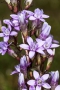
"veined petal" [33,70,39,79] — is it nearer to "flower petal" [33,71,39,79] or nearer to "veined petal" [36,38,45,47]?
"flower petal" [33,71,39,79]

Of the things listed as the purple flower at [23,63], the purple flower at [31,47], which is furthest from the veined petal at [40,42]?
the purple flower at [23,63]

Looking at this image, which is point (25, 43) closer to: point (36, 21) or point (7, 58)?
Result: point (36, 21)

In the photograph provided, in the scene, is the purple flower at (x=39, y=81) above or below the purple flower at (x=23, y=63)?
below

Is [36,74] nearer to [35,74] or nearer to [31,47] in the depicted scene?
[35,74]

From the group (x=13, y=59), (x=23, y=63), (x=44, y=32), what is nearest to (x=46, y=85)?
(x=23, y=63)

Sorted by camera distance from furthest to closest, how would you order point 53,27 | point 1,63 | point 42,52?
point 53,27
point 1,63
point 42,52

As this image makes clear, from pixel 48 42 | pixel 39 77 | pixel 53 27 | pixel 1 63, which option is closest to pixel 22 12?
pixel 48 42

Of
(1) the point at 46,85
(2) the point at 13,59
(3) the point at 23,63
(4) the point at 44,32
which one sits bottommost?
(1) the point at 46,85

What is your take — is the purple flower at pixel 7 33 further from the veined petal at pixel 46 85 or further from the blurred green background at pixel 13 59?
the blurred green background at pixel 13 59
